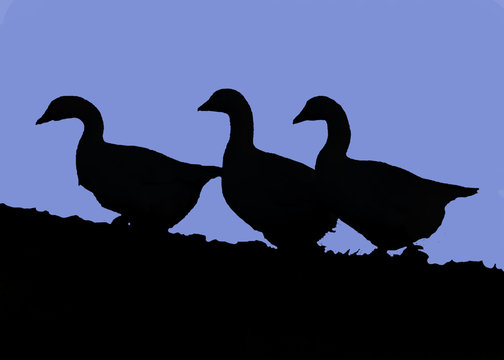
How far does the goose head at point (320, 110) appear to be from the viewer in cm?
544

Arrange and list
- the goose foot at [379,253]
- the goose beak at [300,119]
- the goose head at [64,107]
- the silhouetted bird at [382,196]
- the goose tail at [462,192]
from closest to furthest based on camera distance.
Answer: the goose foot at [379,253] < the silhouetted bird at [382,196] < the goose tail at [462,192] < the goose beak at [300,119] < the goose head at [64,107]

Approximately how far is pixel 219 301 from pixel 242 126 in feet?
6.20

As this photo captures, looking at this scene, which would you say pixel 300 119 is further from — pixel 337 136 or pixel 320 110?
pixel 337 136

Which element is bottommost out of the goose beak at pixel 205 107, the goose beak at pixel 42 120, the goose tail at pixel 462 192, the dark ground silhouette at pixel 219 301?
the dark ground silhouette at pixel 219 301

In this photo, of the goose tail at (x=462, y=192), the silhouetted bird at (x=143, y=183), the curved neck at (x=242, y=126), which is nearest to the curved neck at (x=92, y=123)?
the silhouetted bird at (x=143, y=183)

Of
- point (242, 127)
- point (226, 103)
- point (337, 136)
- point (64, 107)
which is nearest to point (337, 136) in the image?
point (337, 136)

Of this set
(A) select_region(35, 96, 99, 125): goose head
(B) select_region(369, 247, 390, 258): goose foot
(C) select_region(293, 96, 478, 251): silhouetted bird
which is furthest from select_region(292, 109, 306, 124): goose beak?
(A) select_region(35, 96, 99, 125): goose head

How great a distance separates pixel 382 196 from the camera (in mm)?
5098

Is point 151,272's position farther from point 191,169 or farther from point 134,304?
point 191,169

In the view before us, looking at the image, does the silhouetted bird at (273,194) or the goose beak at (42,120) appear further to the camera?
the goose beak at (42,120)

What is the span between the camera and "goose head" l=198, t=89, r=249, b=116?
564 centimetres

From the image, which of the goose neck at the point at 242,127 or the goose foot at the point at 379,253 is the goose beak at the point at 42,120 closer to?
the goose neck at the point at 242,127

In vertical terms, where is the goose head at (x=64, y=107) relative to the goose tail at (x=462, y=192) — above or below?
above

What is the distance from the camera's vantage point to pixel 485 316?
4.31 meters
